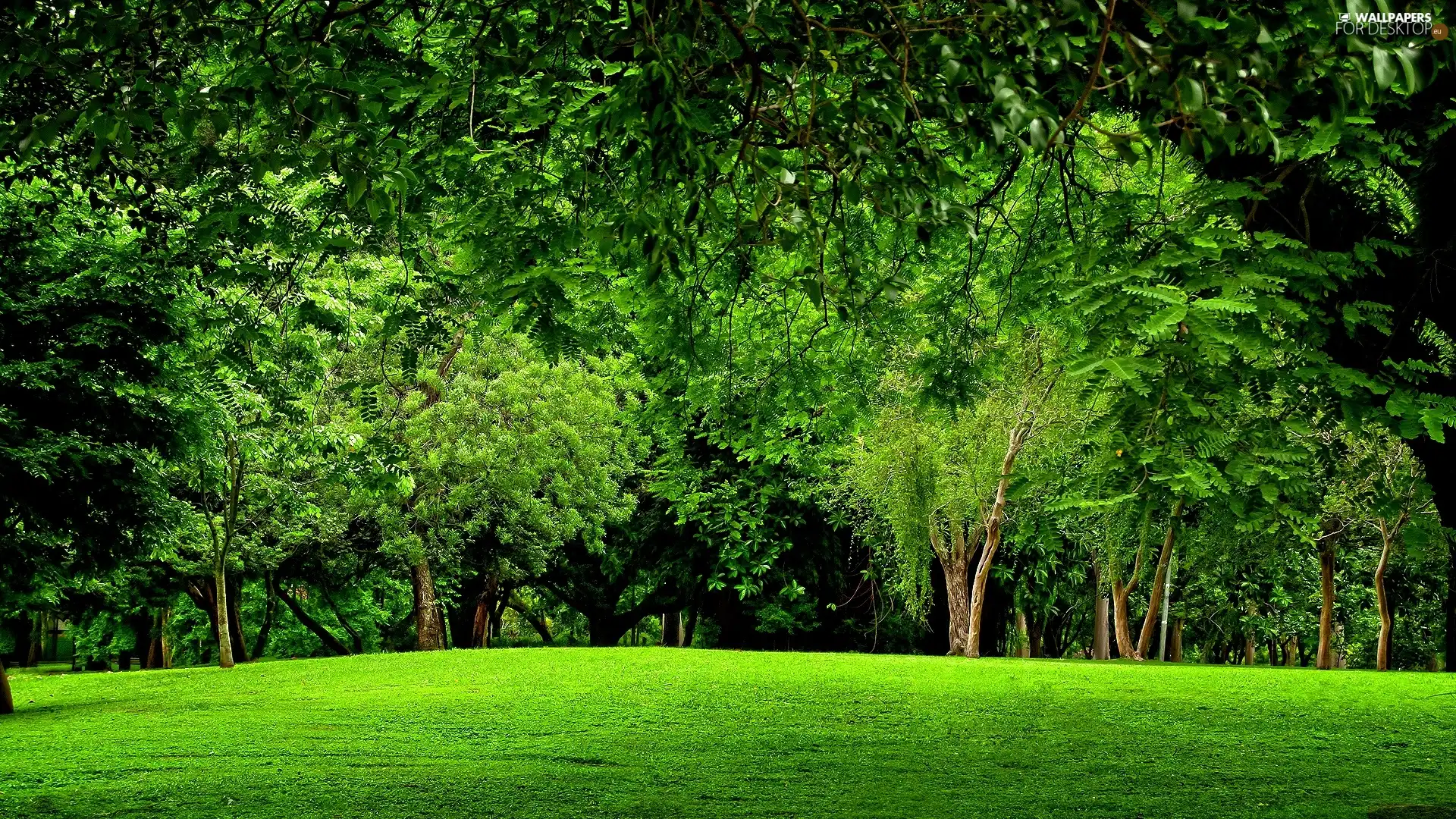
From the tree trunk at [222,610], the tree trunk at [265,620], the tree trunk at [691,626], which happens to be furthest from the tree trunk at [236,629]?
the tree trunk at [691,626]

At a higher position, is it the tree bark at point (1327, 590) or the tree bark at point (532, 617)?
the tree bark at point (1327, 590)

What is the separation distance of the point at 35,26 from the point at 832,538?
28394 mm

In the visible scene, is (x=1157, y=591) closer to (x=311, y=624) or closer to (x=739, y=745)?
(x=739, y=745)

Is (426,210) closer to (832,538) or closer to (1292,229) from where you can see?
(1292,229)

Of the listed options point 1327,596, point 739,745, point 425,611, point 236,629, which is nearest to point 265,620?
point 236,629

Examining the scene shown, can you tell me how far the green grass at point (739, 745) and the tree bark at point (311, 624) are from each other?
58.7 feet

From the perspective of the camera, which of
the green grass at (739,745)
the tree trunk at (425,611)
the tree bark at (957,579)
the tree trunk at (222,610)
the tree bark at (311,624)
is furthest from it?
the tree bark at (311,624)

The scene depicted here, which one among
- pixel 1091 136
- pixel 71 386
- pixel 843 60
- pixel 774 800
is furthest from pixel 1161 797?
pixel 71 386

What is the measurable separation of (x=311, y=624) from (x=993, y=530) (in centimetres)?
2435

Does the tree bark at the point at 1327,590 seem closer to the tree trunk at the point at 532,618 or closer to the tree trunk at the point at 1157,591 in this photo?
the tree trunk at the point at 1157,591

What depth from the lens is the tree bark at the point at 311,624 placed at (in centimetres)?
3747

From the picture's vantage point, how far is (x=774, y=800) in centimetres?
850

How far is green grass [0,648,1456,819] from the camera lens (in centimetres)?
846

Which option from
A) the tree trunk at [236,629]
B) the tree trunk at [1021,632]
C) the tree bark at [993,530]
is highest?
the tree bark at [993,530]
